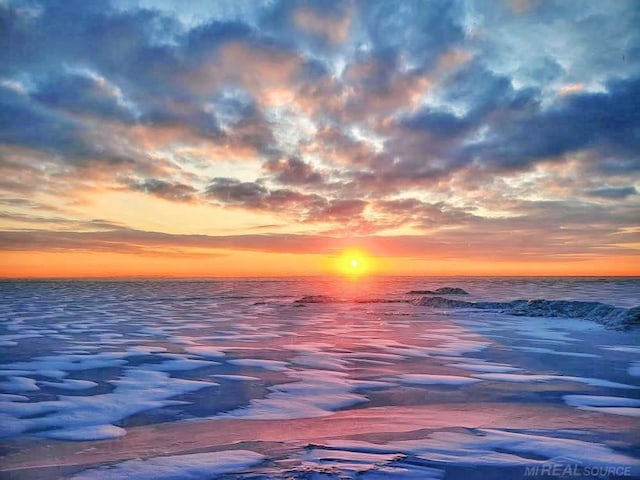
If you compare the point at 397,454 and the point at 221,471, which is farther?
the point at 397,454

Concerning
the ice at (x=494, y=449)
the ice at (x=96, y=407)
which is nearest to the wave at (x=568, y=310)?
the ice at (x=494, y=449)

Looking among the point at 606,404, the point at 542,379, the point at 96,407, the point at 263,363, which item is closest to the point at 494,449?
the point at 606,404

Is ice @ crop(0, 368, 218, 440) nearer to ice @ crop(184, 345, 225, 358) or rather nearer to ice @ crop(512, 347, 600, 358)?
ice @ crop(184, 345, 225, 358)

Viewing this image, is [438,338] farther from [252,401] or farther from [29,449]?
[29,449]

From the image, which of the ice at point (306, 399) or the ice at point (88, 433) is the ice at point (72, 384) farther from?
the ice at point (306, 399)

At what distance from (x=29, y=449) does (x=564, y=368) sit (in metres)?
7.60

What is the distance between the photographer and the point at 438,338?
37.1 ft

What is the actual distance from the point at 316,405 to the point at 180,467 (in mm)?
2076

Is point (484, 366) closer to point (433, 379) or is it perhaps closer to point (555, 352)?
point (433, 379)

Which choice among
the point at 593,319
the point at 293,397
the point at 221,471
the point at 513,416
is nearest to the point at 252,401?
the point at 293,397

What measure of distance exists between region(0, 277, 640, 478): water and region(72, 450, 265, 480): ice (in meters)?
0.02

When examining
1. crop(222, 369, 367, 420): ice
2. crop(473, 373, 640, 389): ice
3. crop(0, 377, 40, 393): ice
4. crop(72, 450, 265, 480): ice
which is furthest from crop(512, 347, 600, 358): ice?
crop(0, 377, 40, 393): ice

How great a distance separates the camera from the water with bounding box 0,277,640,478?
12.0ft

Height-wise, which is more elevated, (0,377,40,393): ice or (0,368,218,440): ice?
(0,368,218,440): ice
